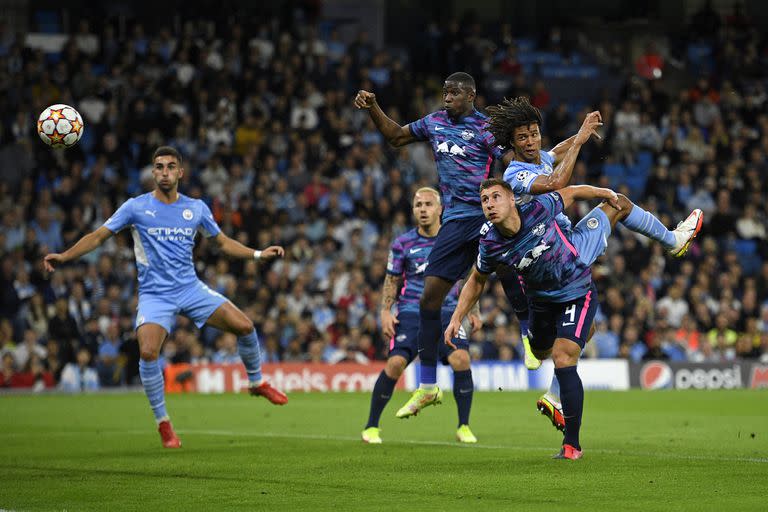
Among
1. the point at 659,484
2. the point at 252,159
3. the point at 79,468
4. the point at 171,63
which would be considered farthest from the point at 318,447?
the point at 171,63

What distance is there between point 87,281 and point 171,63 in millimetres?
5693

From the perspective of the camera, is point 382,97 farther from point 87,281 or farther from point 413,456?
point 413,456

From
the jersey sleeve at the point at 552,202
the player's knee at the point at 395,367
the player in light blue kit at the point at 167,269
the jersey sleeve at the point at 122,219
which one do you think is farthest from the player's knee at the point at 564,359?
the jersey sleeve at the point at 122,219

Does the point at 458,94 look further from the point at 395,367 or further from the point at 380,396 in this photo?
the point at 380,396

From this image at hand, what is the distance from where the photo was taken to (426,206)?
13.2 meters

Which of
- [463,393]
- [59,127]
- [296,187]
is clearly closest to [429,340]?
[463,393]

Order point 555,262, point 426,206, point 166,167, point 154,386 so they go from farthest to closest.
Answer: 1. point 426,206
2. point 166,167
3. point 154,386
4. point 555,262

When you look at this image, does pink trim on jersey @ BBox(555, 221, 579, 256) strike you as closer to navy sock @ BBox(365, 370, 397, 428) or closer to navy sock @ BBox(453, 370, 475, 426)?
navy sock @ BBox(453, 370, 475, 426)

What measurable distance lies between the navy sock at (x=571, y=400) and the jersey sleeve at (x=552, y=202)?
1269mm

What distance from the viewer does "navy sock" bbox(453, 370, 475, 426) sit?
1283cm

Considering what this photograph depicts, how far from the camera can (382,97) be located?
90.9 ft

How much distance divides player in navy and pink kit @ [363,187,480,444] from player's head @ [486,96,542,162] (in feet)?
7.94

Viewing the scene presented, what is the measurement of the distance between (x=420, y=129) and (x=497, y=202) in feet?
6.44

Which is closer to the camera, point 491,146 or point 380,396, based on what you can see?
point 491,146
